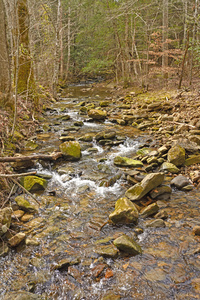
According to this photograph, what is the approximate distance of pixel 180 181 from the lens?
4996mm

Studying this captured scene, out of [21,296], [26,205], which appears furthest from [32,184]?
[21,296]

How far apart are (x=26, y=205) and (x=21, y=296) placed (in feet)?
6.17

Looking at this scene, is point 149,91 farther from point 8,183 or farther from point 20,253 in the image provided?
point 20,253

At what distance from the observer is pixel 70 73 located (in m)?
27.1

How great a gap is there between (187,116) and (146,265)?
6876mm

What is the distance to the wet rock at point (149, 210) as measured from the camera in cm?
404

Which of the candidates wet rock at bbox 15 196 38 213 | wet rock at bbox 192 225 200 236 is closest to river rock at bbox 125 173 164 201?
wet rock at bbox 192 225 200 236

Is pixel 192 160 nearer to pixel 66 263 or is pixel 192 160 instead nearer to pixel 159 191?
pixel 159 191

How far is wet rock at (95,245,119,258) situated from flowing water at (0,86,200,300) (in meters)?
0.05

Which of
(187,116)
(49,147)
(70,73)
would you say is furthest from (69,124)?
(70,73)

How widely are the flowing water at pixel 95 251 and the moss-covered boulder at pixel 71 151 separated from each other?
2.93 ft

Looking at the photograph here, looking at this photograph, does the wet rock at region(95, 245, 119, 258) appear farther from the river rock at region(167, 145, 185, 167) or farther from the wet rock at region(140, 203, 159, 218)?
the river rock at region(167, 145, 185, 167)

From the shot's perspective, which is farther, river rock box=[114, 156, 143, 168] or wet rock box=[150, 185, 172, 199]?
river rock box=[114, 156, 143, 168]

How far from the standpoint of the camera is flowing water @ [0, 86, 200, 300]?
2.74 m
